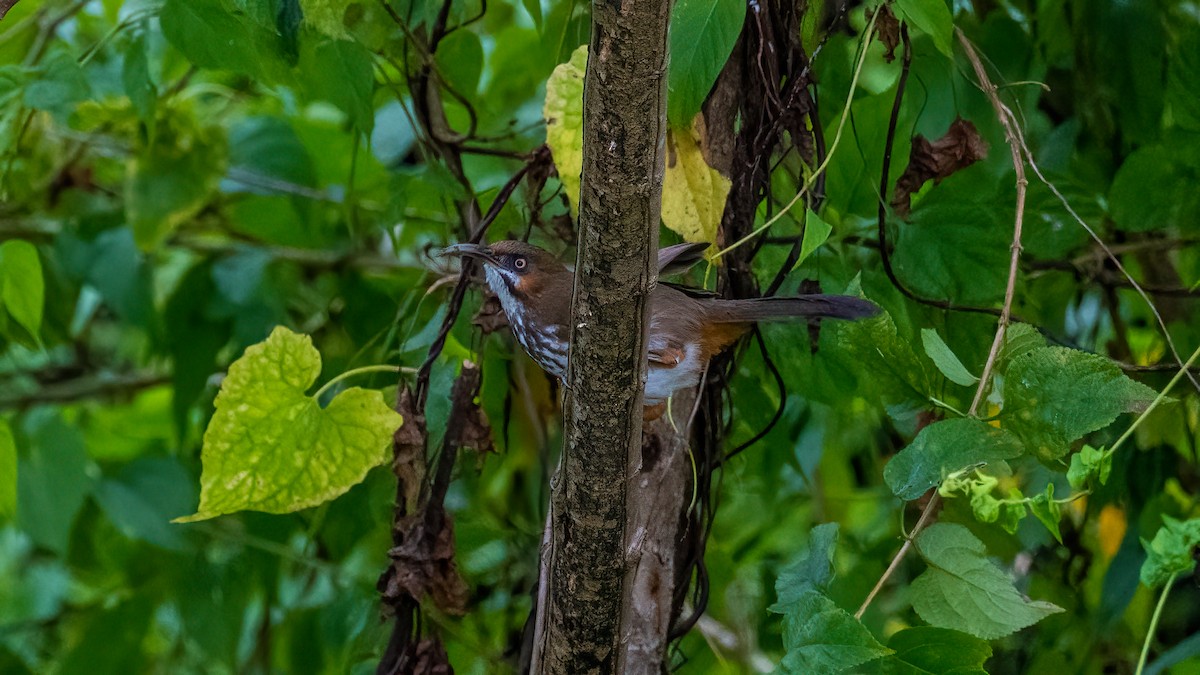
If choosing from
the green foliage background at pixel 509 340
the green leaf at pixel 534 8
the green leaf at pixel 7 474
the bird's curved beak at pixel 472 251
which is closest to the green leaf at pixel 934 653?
the green foliage background at pixel 509 340

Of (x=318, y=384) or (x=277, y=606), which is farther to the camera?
(x=277, y=606)

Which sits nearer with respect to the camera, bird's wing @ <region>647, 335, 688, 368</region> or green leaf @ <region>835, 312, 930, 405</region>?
green leaf @ <region>835, 312, 930, 405</region>

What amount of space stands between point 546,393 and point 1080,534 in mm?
1183

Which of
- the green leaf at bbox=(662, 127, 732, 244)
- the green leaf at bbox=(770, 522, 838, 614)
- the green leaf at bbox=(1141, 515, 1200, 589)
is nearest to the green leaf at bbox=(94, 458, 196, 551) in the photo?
the green leaf at bbox=(662, 127, 732, 244)

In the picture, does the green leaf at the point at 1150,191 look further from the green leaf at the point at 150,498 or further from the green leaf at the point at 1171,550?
the green leaf at the point at 150,498

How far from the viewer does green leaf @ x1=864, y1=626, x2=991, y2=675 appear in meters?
1.35

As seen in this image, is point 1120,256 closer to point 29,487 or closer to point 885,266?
point 885,266

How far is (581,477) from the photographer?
141cm

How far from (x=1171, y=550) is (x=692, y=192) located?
775mm

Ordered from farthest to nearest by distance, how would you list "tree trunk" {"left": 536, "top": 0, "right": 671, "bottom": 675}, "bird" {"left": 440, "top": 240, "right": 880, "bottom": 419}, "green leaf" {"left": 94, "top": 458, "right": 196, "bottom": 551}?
"green leaf" {"left": 94, "top": 458, "right": 196, "bottom": 551}
"bird" {"left": 440, "top": 240, "right": 880, "bottom": 419}
"tree trunk" {"left": 536, "top": 0, "right": 671, "bottom": 675}

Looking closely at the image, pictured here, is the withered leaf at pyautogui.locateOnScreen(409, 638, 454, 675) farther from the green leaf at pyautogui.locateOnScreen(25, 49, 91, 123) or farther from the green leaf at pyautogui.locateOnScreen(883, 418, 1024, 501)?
the green leaf at pyautogui.locateOnScreen(25, 49, 91, 123)

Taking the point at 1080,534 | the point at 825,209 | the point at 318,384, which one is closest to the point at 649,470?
the point at 825,209

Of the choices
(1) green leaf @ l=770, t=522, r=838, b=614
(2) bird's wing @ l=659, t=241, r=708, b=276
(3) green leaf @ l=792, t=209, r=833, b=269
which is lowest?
(1) green leaf @ l=770, t=522, r=838, b=614

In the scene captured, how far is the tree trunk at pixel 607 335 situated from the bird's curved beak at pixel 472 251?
24.4 inches
